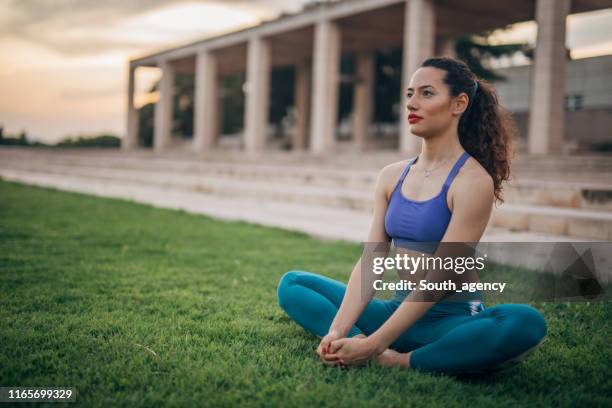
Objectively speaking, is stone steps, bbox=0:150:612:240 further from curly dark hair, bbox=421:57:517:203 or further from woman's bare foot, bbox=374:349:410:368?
woman's bare foot, bbox=374:349:410:368

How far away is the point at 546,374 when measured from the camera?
2609mm

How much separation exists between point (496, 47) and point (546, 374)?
26.5 meters

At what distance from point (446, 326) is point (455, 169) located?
0.77m

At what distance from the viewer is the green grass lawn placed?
7.41ft

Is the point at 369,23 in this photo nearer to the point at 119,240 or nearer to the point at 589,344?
the point at 119,240

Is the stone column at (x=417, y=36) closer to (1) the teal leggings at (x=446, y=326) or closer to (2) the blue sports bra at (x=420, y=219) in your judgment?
(1) the teal leggings at (x=446, y=326)

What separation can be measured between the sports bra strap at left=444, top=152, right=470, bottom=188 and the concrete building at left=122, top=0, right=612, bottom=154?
13768 mm

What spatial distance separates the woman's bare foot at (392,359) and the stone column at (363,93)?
24.0 m

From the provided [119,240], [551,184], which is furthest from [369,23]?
[119,240]

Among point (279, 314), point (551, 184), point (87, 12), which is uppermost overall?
point (87, 12)

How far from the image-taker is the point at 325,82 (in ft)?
69.9

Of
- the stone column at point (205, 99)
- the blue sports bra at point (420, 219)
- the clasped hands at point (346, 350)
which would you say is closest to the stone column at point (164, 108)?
the stone column at point (205, 99)

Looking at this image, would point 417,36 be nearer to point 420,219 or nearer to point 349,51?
point 349,51

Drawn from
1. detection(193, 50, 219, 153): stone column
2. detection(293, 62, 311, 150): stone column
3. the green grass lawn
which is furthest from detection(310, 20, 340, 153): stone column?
the green grass lawn
